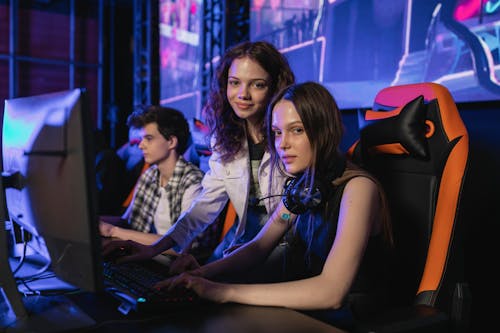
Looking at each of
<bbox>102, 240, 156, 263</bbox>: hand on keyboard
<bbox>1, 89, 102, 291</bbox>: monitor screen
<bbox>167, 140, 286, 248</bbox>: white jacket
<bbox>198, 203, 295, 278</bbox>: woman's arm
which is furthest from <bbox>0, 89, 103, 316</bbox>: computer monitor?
<bbox>167, 140, 286, 248</bbox>: white jacket

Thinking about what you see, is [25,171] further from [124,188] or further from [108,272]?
[124,188]

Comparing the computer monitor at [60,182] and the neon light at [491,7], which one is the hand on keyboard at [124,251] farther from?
the neon light at [491,7]

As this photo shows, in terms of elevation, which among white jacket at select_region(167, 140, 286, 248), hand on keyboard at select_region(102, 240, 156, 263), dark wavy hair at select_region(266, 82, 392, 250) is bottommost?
hand on keyboard at select_region(102, 240, 156, 263)

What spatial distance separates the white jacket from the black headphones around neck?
1.25 ft

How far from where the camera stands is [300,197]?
1.24 meters

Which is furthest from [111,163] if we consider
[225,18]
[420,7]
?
[420,7]

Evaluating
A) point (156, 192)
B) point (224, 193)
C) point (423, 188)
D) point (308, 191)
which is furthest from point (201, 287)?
point (156, 192)

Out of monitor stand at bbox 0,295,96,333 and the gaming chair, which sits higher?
the gaming chair

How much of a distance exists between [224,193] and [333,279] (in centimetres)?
85

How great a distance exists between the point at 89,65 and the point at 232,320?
601cm

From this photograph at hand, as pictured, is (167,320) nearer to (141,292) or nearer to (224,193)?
(141,292)

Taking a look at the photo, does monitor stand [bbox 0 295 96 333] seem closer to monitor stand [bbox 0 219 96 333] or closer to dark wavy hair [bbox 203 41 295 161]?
monitor stand [bbox 0 219 96 333]

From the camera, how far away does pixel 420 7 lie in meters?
2.44

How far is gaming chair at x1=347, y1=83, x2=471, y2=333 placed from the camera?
121cm
